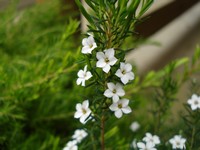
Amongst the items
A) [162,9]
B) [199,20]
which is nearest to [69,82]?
[162,9]

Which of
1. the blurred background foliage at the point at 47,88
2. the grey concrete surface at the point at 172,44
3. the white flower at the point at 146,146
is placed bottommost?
the white flower at the point at 146,146

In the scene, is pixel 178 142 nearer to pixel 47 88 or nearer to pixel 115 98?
pixel 115 98

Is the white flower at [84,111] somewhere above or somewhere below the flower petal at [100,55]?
below

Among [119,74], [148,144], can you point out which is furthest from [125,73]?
[148,144]

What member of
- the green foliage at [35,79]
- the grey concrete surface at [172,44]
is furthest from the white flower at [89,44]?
the grey concrete surface at [172,44]

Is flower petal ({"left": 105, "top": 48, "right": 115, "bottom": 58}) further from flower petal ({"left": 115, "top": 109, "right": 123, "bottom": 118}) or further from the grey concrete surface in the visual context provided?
the grey concrete surface

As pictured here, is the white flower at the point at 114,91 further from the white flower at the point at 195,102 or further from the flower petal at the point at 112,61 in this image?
the white flower at the point at 195,102
